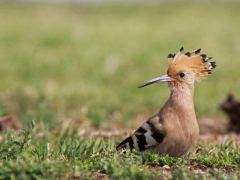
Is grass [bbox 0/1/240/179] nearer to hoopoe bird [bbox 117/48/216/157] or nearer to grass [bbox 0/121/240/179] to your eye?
grass [bbox 0/121/240/179]

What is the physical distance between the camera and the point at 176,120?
428cm

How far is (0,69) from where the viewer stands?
988 centimetres

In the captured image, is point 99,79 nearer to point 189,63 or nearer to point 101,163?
point 189,63

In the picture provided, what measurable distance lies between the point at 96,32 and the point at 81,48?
1475mm

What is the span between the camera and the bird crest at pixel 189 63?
14.9 ft

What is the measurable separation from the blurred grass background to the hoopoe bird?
6.62 ft

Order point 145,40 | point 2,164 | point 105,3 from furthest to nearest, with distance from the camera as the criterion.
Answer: point 105,3 → point 145,40 → point 2,164

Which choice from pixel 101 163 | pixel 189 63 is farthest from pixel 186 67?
pixel 101 163

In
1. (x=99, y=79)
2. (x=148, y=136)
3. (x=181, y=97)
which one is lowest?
(x=148, y=136)

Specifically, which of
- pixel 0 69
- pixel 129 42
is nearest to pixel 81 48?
pixel 129 42

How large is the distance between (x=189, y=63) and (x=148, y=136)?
0.71 meters

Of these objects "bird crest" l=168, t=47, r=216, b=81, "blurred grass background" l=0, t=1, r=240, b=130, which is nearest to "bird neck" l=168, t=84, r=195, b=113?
"bird crest" l=168, t=47, r=216, b=81

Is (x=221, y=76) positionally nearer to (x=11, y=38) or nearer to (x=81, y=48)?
(x=81, y=48)

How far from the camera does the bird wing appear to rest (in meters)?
4.22
